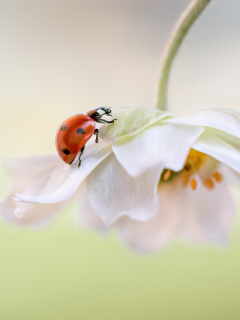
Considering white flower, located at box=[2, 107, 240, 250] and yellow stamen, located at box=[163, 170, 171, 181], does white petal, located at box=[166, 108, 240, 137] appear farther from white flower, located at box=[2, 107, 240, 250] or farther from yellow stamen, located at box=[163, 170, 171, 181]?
yellow stamen, located at box=[163, 170, 171, 181]

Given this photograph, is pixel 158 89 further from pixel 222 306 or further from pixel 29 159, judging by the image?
pixel 222 306

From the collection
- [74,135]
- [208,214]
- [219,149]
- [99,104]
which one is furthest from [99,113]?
[99,104]

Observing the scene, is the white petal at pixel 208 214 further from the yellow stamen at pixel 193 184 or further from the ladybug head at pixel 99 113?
the ladybug head at pixel 99 113

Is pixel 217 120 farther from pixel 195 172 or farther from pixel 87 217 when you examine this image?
pixel 87 217

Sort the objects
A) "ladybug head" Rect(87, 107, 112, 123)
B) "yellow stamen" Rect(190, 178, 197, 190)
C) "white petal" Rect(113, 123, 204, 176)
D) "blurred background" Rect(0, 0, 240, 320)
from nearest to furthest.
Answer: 1. "white petal" Rect(113, 123, 204, 176)
2. "ladybug head" Rect(87, 107, 112, 123)
3. "yellow stamen" Rect(190, 178, 197, 190)
4. "blurred background" Rect(0, 0, 240, 320)

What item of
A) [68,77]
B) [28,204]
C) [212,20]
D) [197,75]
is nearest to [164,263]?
[197,75]

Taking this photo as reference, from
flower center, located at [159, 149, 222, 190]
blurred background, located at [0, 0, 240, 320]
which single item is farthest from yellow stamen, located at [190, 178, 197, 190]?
blurred background, located at [0, 0, 240, 320]
